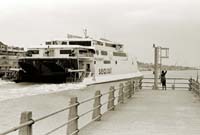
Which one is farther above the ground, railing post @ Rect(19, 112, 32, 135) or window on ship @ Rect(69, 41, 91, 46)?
window on ship @ Rect(69, 41, 91, 46)

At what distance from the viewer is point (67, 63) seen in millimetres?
47156

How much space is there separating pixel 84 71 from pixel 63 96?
9040 mm

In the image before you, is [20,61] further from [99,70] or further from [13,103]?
[13,103]

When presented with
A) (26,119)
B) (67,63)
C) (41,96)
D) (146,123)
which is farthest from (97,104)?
(67,63)

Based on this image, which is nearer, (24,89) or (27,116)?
(27,116)

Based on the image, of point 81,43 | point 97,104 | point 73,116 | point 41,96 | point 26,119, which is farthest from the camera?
point 81,43

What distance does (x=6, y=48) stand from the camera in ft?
313

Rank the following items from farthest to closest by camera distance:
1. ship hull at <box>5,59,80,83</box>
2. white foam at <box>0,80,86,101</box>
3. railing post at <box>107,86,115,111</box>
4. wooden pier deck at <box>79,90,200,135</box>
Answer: ship hull at <box>5,59,80,83</box>, white foam at <box>0,80,86,101</box>, railing post at <box>107,86,115,111</box>, wooden pier deck at <box>79,90,200,135</box>

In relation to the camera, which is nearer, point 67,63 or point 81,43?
point 67,63

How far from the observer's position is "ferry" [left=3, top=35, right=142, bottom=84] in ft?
155

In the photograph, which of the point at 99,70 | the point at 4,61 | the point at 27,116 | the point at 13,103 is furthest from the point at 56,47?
A: the point at 27,116

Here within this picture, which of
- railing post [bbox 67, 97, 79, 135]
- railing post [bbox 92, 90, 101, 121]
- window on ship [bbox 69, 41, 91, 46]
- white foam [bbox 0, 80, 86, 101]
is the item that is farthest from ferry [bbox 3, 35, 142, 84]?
railing post [bbox 67, 97, 79, 135]

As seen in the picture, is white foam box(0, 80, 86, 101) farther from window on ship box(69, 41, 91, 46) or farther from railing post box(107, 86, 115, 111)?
railing post box(107, 86, 115, 111)

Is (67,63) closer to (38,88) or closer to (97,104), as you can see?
(38,88)
